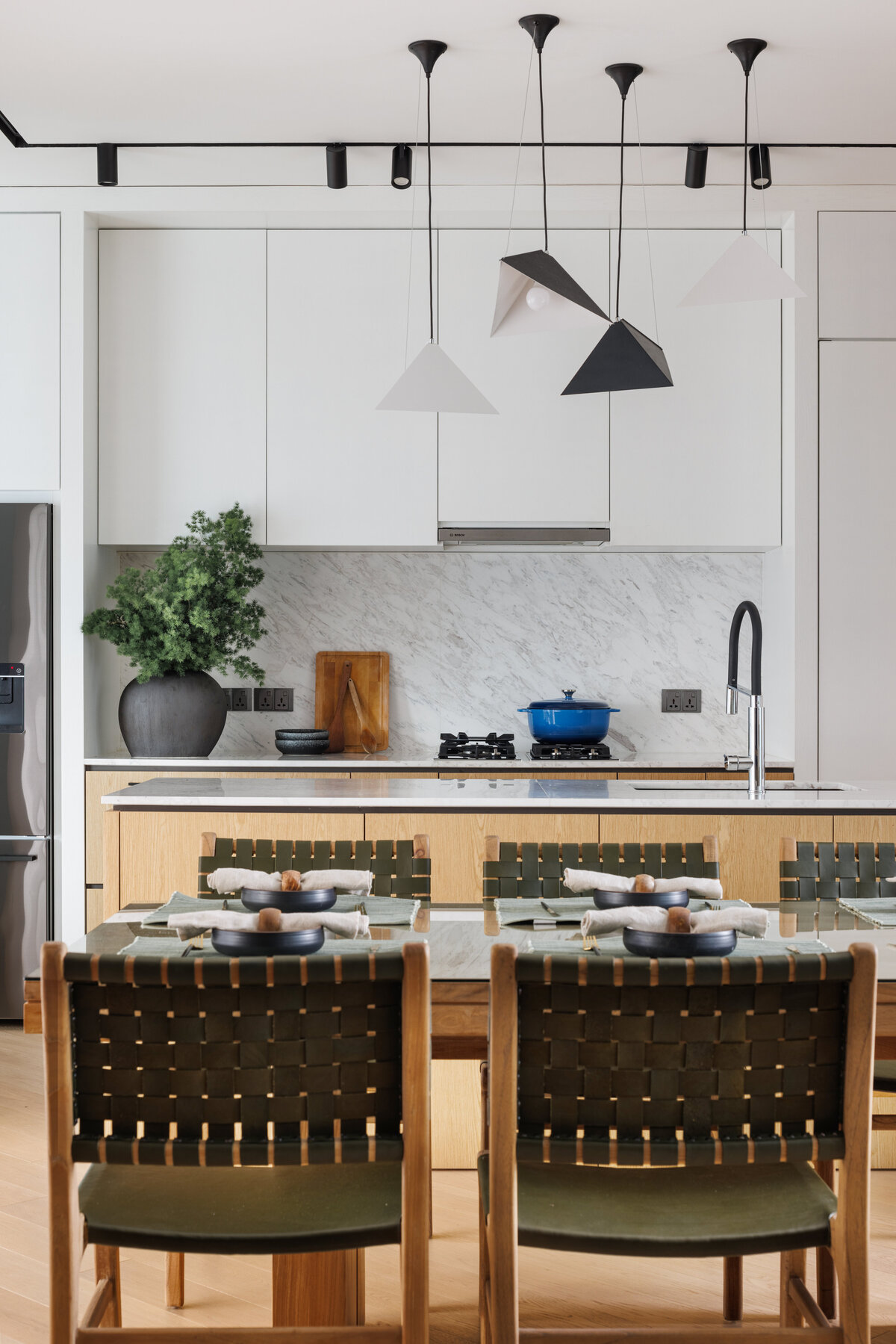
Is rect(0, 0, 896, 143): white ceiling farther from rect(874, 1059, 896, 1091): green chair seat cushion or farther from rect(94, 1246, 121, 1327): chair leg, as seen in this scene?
rect(94, 1246, 121, 1327): chair leg

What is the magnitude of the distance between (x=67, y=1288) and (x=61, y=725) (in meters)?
3.00

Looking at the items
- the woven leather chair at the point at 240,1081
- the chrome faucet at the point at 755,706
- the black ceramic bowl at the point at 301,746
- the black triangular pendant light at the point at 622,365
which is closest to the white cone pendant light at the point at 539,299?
the black triangular pendant light at the point at 622,365

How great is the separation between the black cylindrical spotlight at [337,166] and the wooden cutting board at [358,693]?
5.79 feet

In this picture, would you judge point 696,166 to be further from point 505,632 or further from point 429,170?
point 505,632

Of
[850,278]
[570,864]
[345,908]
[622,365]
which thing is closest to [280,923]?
[345,908]

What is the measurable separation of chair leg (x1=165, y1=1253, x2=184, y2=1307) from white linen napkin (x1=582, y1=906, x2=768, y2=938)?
980mm

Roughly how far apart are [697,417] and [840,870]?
2362 mm

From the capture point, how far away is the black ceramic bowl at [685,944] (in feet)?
5.10

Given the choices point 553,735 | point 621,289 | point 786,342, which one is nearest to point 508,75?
point 621,289

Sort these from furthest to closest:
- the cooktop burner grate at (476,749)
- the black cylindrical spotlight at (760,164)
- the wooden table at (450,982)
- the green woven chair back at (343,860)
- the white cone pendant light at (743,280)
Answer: the cooktop burner grate at (476,749) → the black cylindrical spotlight at (760,164) → the white cone pendant light at (743,280) → the green woven chair back at (343,860) → the wooden table at (450,982)

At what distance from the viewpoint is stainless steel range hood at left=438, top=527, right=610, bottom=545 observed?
14.0 ft

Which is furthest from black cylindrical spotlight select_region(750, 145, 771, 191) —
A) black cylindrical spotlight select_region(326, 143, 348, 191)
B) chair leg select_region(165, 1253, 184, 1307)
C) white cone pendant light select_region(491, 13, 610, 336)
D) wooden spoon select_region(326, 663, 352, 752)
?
chair leg select_region(165, 1253, 184, 1307)

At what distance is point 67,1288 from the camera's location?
129cm

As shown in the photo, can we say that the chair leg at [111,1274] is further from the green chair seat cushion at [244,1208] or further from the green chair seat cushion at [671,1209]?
the green chair seat cushion at [671,1209]
